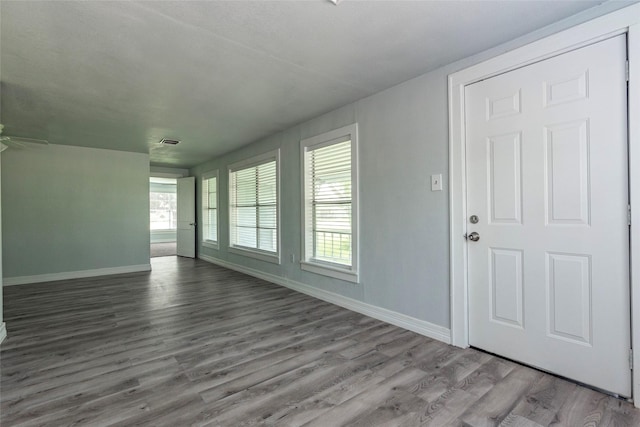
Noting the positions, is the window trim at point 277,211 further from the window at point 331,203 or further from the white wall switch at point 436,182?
the white wall switch at point 436,182

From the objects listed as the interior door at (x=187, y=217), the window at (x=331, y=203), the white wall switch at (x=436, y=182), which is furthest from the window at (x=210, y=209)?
the white wall switch at (x=436, y=182)

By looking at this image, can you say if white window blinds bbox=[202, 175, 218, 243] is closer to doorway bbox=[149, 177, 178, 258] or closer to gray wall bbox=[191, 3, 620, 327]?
gray wall bbox=[191, 3, 620, 327]

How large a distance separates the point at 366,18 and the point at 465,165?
1394 millimetres

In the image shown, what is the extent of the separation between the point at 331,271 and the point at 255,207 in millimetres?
2380

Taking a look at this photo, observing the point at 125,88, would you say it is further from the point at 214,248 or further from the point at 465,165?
the point at 214,248

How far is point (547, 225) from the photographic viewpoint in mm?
2197

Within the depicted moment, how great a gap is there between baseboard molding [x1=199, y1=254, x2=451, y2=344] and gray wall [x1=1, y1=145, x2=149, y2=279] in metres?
3.08

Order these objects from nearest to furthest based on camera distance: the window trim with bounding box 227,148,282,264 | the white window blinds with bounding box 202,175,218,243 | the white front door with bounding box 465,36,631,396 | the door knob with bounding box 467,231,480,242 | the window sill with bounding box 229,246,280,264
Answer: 1. the white front door with bounding box 465,36,631,396
2. the door knob with bounding box 467,231,480,242
3. the window trim with bounding box 227,148,282,264
4. the window sill with bounding box 229,246,280,264
5. the white window blinds with bounding box 202,175,218,243

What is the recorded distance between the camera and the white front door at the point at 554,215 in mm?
1930

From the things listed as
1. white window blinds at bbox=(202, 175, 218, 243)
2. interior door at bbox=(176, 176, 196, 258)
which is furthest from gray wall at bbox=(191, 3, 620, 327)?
interior door at bbox=(176, 176, 196, 258)

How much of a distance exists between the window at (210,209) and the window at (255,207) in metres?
0.90

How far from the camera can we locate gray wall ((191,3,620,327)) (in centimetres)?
277

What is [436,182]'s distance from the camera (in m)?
2.79

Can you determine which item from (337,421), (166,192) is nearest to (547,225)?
(337,421)
